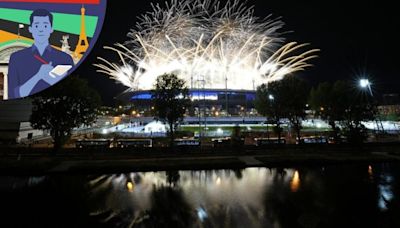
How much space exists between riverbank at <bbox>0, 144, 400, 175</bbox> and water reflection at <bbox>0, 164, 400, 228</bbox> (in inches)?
72.0

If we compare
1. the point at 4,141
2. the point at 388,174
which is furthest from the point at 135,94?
the point at 388,174

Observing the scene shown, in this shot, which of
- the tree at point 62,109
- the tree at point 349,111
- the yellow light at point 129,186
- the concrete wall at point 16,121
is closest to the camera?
the yellow light at point 129,186

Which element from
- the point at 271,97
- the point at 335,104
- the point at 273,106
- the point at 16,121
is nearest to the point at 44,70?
the point at 273,106

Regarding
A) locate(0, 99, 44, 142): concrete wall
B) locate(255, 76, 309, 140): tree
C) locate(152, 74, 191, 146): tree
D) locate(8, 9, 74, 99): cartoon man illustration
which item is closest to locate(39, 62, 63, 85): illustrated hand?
locate(8, 9, 74, 99): cartoon man illustration

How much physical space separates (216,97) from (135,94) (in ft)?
114

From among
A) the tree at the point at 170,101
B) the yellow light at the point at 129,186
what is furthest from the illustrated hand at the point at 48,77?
the yellow light at the point at 129,186

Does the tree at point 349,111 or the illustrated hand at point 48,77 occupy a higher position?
the illustrated hand at point 48,77

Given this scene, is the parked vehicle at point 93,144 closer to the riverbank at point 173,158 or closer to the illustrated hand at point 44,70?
the riverbank at point 173,158

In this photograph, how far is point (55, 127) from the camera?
1031 inches

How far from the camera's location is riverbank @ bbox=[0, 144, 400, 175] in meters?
20.9

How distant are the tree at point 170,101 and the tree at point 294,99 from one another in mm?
13373

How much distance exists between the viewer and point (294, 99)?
34875mm

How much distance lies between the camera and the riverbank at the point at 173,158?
20.9 m

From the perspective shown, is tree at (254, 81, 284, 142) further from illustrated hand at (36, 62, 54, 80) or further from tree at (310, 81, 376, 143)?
illustrated hand at (36, 62, 54, 80)
